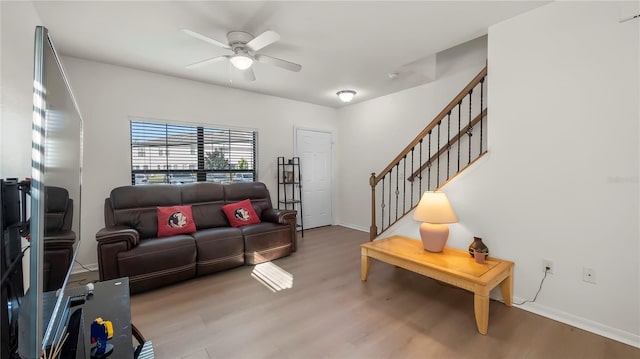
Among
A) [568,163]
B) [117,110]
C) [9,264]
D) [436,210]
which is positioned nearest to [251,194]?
[117,110]

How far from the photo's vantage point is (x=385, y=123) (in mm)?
4793

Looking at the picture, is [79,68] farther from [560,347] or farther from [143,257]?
[560,347]

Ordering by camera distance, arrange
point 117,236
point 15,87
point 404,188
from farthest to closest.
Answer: point 404,188 → point 117,236 → point 15,87

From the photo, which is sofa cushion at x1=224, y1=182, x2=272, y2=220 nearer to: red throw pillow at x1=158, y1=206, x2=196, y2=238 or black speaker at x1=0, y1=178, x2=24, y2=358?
red throw pillow at x1=158, y1=206, x2=196, y2=238

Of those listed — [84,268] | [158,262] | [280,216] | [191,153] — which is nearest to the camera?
[158,262]

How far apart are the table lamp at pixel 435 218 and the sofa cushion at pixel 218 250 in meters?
2.11

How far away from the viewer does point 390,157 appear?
15.5ft

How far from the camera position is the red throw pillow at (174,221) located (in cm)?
320

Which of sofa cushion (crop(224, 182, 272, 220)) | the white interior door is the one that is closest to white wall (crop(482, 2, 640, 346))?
sofa cushion (crop(224, 182, 272, 220))

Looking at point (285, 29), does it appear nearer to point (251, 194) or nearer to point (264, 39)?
point (264, 39)

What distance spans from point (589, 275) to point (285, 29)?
10.7 feet

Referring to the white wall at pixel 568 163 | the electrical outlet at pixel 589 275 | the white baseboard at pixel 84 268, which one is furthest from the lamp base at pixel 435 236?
the white baseboard at pixel 84 268

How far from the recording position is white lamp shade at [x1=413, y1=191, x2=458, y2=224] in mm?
2494

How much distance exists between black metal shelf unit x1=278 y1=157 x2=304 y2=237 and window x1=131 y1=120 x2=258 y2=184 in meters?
0.52
